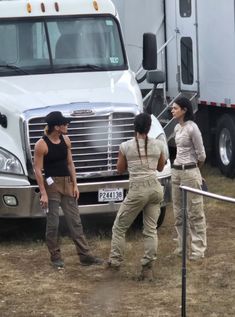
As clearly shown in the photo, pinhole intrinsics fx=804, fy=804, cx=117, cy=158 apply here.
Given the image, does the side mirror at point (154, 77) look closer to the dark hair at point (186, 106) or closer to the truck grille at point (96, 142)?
the truck grille at point (96, 142)

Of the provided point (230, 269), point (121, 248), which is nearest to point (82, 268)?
point (121, 248)

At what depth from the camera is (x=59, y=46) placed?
988cm

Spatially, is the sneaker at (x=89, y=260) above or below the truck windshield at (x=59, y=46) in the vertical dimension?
below

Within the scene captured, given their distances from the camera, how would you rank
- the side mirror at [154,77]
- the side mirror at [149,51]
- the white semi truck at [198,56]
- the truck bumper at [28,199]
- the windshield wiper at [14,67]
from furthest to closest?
1. the white semi truck at [198,56]
2. the side mirror at [149,51]
3. the side mirror at [154,77]
4. the windshield wiper at [14,67]
5. the truck bumper at [28,199]

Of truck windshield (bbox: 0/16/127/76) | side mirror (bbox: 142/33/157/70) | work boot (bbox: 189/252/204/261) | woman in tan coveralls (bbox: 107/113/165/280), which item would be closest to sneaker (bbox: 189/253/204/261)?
work boot (bbox: 189/252/204/261)

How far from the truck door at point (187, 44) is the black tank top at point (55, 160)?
6465 millimetres

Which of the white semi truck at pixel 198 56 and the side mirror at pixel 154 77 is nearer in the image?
the side mirror at pixel 154 77

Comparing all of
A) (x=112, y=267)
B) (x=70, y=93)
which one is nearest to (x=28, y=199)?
(x=112, y=267)

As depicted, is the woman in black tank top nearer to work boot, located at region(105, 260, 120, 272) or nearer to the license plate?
work boot, located at region(105, 260, 120, 272)

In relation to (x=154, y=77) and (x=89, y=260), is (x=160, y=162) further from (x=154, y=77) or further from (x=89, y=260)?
(x=154, y=77)

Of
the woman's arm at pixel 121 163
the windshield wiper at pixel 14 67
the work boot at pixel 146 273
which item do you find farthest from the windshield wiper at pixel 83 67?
the work boot at pixel 146 273

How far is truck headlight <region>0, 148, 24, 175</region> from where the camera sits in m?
8.52

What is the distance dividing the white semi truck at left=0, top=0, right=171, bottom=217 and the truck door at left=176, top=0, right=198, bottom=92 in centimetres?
357

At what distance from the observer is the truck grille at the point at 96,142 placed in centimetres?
882
